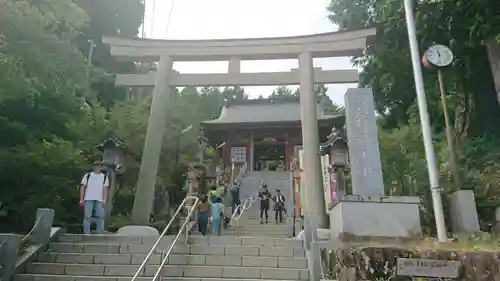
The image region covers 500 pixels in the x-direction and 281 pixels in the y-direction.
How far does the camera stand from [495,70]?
14.3 meters

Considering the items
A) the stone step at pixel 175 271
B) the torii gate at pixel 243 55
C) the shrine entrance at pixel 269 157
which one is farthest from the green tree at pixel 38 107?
the shrine entrance at pixel 269 157

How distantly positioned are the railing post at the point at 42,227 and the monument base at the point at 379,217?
4674 millimetres

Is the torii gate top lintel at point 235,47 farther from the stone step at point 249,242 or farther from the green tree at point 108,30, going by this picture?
the green tree at point 108,30

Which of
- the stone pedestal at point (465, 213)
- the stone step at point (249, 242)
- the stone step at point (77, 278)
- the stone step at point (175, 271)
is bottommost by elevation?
the stone step at point (77, 278)

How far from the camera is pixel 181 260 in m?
7.11

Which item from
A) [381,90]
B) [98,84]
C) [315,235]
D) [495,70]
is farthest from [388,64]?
[98,84]

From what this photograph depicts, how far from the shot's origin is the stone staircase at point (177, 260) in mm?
6602

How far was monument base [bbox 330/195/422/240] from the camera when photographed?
6664 millimetres

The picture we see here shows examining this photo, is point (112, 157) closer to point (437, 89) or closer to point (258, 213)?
point (258, 213)

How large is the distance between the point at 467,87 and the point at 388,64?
9.54ft

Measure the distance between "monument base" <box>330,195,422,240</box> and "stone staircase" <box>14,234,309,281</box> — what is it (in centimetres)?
99

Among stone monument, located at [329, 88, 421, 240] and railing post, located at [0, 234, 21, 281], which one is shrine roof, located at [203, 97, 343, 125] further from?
railing post, located at [0, 234, 21, 281]

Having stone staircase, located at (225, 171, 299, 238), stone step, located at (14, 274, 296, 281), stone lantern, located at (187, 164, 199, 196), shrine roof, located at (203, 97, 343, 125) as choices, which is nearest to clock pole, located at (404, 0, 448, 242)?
stone step, located at (14, 274, 296, 281)

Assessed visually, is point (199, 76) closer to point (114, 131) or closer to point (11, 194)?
point (114, 131)
